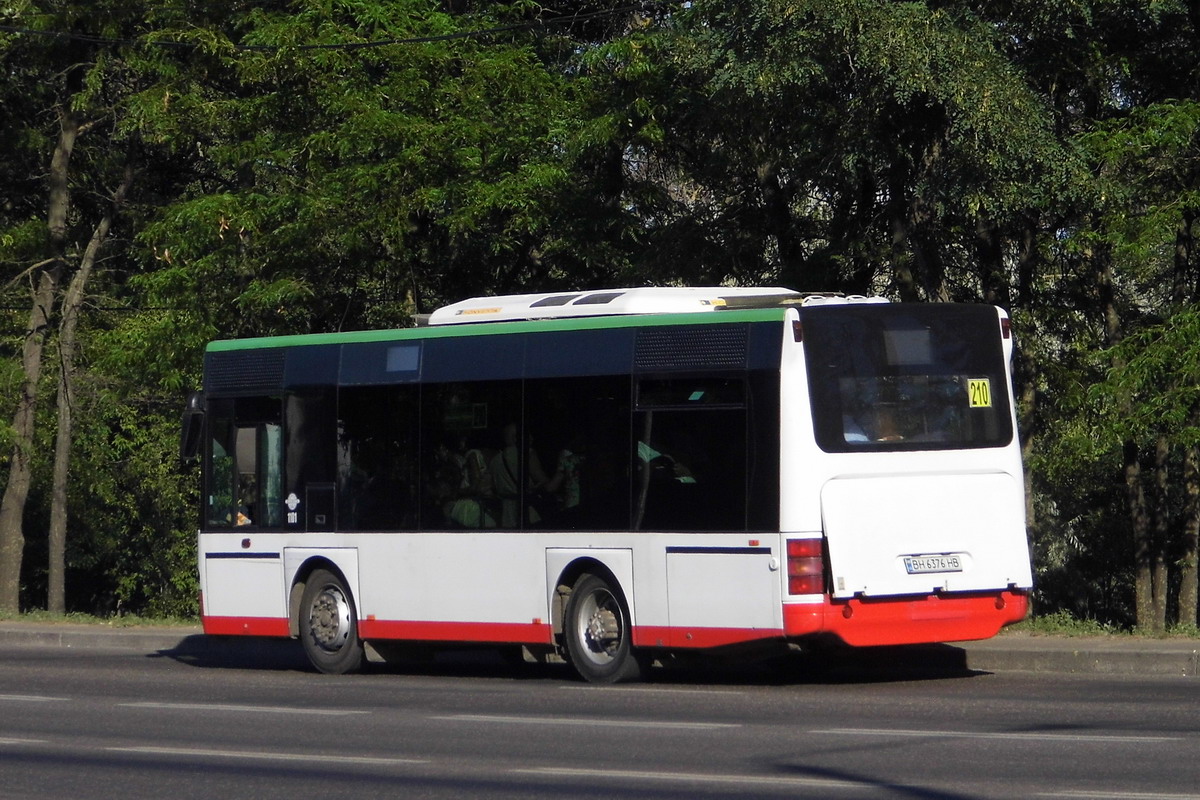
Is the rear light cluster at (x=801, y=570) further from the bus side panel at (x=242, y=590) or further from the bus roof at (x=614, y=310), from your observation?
the bus side panel at (x=242, y=590)

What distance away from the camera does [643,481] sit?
14.2 metres

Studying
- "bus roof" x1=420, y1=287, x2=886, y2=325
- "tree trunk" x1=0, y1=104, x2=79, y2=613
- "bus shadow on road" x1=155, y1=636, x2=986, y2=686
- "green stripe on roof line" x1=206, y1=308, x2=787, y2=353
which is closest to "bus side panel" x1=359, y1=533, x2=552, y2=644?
"bus shadow on road" x1=155, y1=636, x2=986, y2=686

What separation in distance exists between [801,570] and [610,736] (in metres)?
2.89

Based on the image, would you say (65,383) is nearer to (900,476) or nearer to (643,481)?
(643,481)

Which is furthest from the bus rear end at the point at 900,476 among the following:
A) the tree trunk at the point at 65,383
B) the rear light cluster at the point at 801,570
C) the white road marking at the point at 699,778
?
the tree trunk at the point at 65,383

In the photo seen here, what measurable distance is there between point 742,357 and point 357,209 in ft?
30.7

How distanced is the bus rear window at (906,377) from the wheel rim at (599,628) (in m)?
2.21

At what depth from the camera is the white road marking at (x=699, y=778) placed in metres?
8.57

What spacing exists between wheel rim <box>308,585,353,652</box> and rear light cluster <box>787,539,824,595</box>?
4.54 m

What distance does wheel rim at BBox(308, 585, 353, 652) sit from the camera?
16.3 metres

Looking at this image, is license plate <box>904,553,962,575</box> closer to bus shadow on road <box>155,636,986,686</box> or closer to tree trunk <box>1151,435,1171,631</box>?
bus shadow on road <box>155,636,986,686</box>

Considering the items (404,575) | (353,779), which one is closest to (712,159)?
(404,575)

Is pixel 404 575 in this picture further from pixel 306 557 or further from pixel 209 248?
pixel 209 248

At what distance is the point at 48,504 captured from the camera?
125ft
